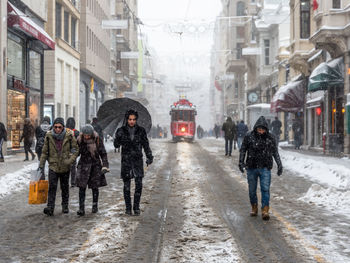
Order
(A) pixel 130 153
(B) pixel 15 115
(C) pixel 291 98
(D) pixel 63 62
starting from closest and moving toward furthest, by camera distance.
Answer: (A) pixel 130 153 → (B) pixel 15 115 → (C) pixel 291 98 → (D) pixel 63 62

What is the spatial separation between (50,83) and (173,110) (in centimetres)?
1364

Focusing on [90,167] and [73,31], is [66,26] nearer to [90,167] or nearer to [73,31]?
[73,31]

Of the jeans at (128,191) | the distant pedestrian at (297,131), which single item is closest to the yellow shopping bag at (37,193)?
the jeans at (128,191)

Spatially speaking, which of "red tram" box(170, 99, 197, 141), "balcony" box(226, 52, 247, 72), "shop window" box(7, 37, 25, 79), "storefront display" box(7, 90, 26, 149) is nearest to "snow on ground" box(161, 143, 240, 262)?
"storefront display" box(7, 90, 26, 149)

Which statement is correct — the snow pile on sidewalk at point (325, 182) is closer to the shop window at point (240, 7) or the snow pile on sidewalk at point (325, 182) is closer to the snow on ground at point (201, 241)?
the snow on ground at point (201, 241)

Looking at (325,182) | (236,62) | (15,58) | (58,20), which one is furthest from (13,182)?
(236,62)

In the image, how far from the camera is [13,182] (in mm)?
12891

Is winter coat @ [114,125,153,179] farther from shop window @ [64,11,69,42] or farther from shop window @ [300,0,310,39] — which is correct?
shop window @ [64,11,69,42]

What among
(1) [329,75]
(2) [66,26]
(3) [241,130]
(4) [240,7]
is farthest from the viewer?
(4) [240,7]

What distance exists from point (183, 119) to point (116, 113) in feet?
104

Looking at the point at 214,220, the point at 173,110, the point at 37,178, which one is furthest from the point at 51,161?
the point at 173,110

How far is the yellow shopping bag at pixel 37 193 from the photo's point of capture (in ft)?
28.4

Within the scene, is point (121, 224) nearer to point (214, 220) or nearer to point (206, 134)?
point (214, 220)

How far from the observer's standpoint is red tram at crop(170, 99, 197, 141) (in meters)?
43.6
